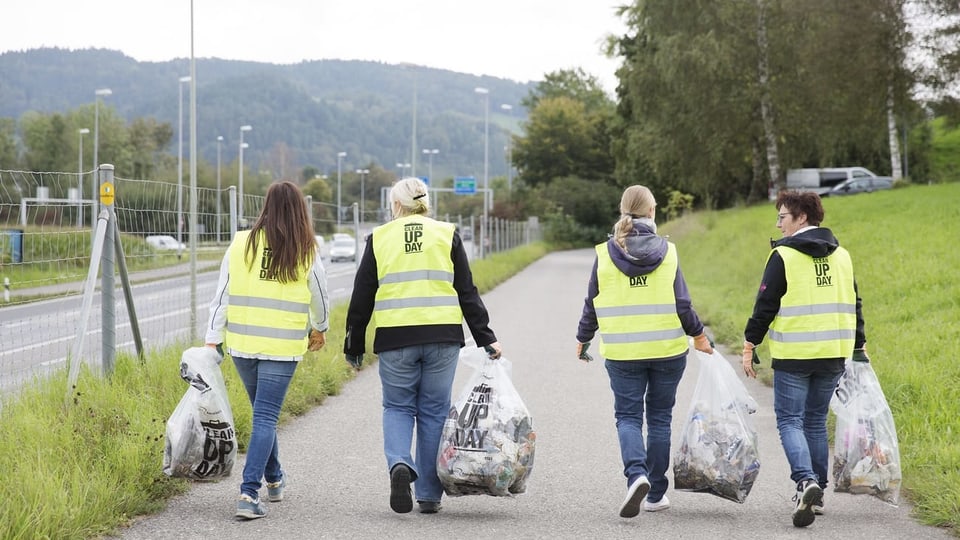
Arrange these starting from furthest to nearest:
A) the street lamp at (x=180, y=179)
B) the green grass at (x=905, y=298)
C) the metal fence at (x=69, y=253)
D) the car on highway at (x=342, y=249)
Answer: the car on highway at (x=342, y=249)
the street lamp at (x=180, y=179)
the metal fence at (x=69, y=253)
the green grass at (x=905, y=298)

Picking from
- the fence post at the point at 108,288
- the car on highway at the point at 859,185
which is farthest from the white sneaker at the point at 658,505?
the car on highway at the point at 859,185

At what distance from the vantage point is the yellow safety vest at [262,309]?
539 centimetres

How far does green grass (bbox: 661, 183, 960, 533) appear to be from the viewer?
245 inches

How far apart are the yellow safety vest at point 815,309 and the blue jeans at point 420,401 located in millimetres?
1698

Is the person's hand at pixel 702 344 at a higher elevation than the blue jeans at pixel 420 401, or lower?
higher

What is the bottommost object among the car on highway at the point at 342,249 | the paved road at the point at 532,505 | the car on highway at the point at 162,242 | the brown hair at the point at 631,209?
the paved road at the point at 532,505

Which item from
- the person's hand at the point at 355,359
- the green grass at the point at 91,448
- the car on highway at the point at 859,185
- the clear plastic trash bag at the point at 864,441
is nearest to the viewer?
the green grass at the point at 91,448

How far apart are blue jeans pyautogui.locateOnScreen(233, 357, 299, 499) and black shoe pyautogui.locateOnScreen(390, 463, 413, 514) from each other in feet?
2.17

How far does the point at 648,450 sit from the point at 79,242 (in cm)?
546

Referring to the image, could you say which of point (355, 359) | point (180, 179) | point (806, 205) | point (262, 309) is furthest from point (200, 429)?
point (180, 179)

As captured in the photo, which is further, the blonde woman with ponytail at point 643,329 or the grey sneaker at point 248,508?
the blonde woman with ponytail at point 643,329

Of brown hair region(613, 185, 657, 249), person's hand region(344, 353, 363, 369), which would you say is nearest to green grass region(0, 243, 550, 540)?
person's hand region(344, 353, 363, 369)

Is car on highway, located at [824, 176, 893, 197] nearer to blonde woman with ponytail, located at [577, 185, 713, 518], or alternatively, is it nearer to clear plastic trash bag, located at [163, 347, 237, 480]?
blonde woman with ponytail, located at [577, 185, 713, 518]

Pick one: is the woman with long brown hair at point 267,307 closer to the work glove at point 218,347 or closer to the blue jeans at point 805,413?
the work glove at point 218,347
